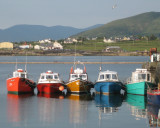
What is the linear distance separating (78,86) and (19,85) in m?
6.85

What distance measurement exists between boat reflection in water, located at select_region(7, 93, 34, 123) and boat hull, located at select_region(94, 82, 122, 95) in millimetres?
7536

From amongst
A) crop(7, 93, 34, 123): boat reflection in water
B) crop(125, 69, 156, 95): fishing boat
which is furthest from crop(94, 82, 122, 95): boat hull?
crop(7, 93, 34, 123): boat reflection in water

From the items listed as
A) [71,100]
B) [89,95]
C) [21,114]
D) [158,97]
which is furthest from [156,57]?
[21,114]

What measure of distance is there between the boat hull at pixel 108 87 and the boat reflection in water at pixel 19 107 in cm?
754

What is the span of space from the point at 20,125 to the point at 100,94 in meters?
17.6

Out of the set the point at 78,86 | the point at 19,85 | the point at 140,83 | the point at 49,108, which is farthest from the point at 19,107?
the point at 140,83

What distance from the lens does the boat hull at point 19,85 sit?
53.3 meters

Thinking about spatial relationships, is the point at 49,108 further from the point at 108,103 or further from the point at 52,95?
the point at 52,95

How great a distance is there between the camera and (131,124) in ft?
118

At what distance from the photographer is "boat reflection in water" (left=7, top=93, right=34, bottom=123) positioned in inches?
1524

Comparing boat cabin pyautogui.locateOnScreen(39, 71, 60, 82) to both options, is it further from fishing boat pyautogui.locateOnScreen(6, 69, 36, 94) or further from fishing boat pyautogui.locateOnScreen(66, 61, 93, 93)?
fishing boat pyautogui.locateOnScreen(6, 69, 36, 94)

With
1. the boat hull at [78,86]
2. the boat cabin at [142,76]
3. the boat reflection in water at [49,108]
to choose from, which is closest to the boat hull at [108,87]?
the boat hull at [78,86]

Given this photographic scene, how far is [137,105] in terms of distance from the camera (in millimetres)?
45969

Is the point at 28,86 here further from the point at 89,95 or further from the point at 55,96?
the point at 89,95
